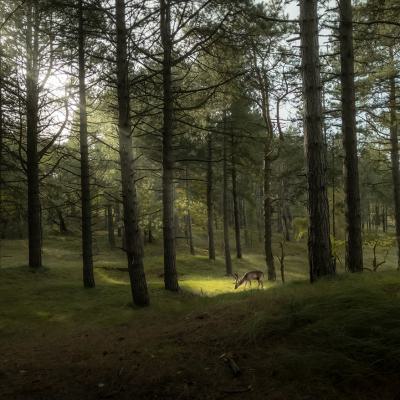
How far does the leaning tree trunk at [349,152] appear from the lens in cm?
917

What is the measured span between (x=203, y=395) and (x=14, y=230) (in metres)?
34.7

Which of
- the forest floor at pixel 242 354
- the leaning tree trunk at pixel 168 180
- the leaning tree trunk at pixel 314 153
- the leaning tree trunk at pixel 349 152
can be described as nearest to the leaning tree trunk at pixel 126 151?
the forest floor at pixel 242 354

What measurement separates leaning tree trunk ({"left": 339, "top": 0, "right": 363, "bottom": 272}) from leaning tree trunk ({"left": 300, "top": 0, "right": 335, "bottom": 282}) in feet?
7.35

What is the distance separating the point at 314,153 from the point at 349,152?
9.01 ft

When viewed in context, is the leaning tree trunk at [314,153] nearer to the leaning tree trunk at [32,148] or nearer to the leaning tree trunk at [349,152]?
the leaning tree trunk at [349,152]

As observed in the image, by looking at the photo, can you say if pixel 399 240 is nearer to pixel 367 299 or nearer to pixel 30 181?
pixel 367 299

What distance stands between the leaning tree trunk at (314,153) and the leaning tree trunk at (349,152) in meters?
2.24

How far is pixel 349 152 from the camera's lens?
373 inches

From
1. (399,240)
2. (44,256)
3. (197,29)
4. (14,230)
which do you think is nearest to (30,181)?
(197,29)

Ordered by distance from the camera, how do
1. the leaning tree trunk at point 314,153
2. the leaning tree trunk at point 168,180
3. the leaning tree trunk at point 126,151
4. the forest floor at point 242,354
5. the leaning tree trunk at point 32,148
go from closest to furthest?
the forest floor at point 242,354
the leaning tree trunk at point 314,153
the leaning tree trunk at point 126,151
the leaning tree trunk at point 168,180
the leaning tree trunk at point 32,148

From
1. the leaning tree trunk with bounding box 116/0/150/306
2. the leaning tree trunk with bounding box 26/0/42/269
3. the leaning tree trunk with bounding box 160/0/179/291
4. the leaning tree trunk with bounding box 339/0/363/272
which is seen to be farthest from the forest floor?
the leaning tree trunk with bounding box 26/0/42/269

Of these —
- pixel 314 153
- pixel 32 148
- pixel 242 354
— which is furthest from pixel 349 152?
pixel 32 148

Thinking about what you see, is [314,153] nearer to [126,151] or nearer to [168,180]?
[126,151]

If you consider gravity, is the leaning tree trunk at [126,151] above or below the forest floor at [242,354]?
above
